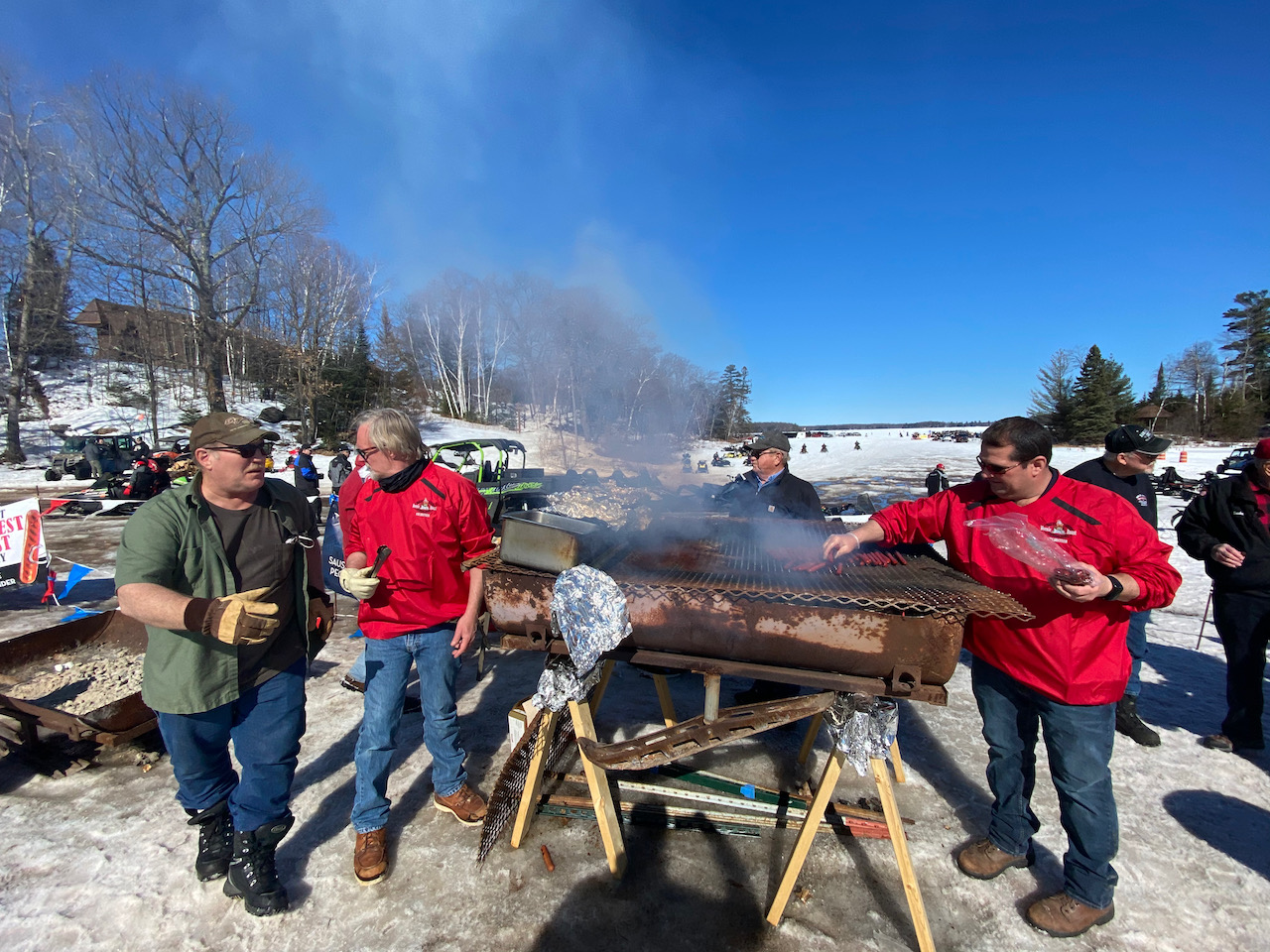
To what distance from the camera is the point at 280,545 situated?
2205mm

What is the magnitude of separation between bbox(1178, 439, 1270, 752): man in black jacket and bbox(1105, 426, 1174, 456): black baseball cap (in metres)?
0.40

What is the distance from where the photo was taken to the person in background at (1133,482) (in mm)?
3413

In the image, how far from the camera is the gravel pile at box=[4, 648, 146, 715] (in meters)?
3.37

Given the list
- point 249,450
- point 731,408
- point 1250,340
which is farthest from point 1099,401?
point 249,450

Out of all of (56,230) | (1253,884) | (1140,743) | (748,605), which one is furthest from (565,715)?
(56,230)

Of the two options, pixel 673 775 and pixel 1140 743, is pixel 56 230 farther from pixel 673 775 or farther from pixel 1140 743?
pixel 1140 743

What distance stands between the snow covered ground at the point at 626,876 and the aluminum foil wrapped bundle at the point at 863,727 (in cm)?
77

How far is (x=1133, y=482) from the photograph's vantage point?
3611 mm

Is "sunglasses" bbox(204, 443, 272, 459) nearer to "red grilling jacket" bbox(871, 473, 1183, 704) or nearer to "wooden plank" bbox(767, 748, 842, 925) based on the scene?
"wooden plank" bbox(767, 748, 842, 925)

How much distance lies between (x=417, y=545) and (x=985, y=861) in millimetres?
2923

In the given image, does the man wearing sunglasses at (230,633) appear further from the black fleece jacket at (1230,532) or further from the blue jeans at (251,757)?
the black fleece jacket at (1230,532)

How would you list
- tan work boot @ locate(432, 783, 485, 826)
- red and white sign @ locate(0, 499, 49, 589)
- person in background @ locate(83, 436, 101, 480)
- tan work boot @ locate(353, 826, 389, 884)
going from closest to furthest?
tan work boot @ locate(353, 826, 389, 884), tan work boot @ locate(432, 783, 485, 826), red and white sign @ locate(0, 499, 49, 589), person in background @ locate(83, 436, 101, 480)

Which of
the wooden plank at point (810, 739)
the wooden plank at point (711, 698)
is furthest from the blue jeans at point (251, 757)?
the wooden plank at point (810, 739)

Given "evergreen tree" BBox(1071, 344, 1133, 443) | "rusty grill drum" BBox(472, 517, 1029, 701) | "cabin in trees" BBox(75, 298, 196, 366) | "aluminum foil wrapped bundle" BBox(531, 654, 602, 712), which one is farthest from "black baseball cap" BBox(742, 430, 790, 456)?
"evergreen tree" BBox(1071, 344, 1133, 443)
